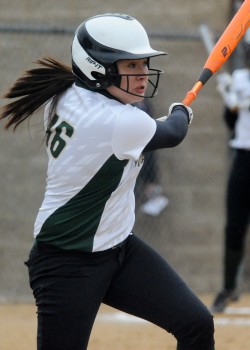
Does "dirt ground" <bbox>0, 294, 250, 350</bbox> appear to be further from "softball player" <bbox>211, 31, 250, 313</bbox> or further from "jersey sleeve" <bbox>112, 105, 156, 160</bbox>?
"jersey sleeve" <bbox>112, 105, 156, 160</bbox>

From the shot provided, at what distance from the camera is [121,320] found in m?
7.00

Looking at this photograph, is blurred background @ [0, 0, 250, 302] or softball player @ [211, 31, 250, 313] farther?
blurred background @ [0, 0, 250, 302]

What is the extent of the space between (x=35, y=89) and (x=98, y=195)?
21.4 inches

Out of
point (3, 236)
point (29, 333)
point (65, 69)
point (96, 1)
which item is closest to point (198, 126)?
point (96, 1)

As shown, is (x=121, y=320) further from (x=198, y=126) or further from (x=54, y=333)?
(x=54, y=333)

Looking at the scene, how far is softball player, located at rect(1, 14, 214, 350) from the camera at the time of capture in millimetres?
3871

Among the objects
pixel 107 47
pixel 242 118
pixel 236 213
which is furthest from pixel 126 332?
pixel 107 47

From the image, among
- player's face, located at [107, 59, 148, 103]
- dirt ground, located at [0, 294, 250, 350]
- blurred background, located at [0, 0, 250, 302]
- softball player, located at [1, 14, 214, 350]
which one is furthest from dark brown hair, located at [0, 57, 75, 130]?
blurred background, located at [0, 0, 250, 302]

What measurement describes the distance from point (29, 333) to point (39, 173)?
6.72 feet

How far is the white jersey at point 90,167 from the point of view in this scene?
3863 millimetres

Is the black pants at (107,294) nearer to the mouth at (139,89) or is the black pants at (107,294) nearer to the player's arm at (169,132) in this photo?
the player's arm at (169,132)

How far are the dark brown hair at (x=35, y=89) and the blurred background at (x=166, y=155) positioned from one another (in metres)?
4.00

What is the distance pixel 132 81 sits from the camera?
3.95 m

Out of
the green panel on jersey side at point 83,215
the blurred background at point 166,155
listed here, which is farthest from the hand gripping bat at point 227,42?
the blurred background at point 166,155
